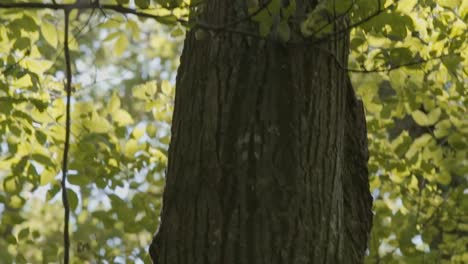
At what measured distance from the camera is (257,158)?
2.35 m

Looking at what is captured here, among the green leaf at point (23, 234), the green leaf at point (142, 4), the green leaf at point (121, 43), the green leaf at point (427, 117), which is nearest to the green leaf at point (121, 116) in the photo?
the green leaf at point (23, 234)

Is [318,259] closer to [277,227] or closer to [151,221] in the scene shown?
[277,227]

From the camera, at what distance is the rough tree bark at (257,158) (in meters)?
2.27

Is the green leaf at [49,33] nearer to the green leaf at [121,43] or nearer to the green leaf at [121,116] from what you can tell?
the green leaf at [121,43]

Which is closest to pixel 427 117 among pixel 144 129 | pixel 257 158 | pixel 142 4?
pixel 144 129

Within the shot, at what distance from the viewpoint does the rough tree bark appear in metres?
2.27

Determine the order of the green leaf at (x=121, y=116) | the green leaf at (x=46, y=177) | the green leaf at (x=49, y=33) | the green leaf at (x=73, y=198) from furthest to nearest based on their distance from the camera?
the green leaf at (x=121, y=116), the green leaf at (x=46, y=177), the green leaf at (x=73, y=198), the green leaf at (x=49, y=33)

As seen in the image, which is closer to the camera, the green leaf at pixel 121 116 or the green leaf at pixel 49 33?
the green leaf at pixel 49 33

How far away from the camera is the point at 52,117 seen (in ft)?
12.6

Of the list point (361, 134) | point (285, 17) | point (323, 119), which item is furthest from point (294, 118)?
point (361, 134)

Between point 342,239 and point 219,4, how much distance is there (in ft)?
3.01

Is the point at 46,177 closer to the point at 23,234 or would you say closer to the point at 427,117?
the point at 23,234

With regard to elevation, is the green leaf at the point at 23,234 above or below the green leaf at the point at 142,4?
below

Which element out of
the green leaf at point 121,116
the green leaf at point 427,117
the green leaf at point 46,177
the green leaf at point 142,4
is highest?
the green leaf at point 142,4
